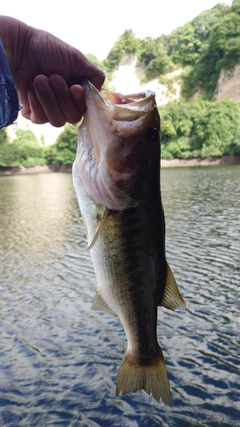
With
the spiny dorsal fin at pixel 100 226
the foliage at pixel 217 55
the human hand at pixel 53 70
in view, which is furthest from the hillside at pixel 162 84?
the spiny dorsal fin at pixel 100 226

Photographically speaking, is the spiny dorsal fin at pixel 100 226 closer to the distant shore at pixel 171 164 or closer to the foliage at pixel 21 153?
the distant shore at pixel 171 164

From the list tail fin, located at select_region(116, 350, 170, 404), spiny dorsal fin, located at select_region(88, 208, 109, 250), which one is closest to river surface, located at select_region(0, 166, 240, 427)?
tail fin, located at select_region(116, 350, 170, 404)

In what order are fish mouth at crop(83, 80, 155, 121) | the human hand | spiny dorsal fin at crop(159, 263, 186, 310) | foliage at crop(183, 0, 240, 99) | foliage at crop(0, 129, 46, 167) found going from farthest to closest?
foliage at crop(183, 0, 240, 99)
foliage at crop(0, 129, 46, 167)
spiny dorsal fin at crop(159, 263, 186, 310)
the human hand
fish mouth at crop(83, 80, 155, 121)

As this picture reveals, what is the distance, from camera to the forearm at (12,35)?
3.01 meters

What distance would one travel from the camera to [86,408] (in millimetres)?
6379

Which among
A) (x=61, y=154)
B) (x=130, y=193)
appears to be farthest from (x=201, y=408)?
(x=61, y=154)

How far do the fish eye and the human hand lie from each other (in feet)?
1.82

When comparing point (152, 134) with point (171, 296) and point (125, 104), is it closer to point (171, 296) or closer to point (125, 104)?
point (125, 104)

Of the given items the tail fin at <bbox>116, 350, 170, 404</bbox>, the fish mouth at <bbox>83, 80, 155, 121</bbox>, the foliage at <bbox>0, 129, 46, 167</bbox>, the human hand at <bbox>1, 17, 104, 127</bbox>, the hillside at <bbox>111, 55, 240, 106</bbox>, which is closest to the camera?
the fish mouth at <bbox>83, 80, 155, 121</bbox>

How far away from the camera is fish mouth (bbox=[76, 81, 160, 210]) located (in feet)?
8.60

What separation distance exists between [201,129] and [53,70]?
75.0m

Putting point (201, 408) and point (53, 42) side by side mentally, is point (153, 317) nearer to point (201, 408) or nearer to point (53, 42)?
point (53, 42)

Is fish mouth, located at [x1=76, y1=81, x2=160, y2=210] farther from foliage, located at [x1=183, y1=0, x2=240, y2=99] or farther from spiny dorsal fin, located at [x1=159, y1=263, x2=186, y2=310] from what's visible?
foliage, located at [x1=183, y1=0, x2=240, y2=99]

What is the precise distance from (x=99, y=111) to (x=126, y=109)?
17 centimetres
